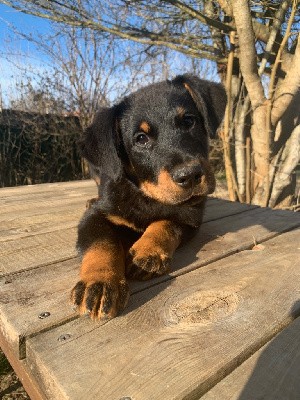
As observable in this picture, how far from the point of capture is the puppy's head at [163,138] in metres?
1.91

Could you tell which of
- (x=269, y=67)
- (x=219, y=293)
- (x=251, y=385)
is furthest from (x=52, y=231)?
(x=269, y=67)

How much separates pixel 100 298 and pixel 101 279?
87 mm

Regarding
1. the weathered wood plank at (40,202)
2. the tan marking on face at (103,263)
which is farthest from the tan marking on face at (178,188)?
the weathered wood plank at (40,202)

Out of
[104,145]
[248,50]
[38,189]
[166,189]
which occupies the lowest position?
[38,189]

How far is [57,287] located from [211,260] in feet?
2.55

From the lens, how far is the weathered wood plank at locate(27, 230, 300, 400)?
94 cm

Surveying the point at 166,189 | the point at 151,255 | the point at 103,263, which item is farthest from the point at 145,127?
the point at 103,263

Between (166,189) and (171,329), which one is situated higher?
(166,189)

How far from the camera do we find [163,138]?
7.13ft

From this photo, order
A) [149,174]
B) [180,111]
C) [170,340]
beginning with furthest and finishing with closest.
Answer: [180,111], [149,174], [170,340]

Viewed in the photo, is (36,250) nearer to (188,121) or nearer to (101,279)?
(101,279)

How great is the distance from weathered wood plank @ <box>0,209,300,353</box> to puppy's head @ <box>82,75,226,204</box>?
1.14ft

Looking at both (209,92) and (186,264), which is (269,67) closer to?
(209,92)

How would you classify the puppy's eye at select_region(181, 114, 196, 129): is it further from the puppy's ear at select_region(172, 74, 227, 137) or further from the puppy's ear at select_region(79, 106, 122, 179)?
the puppy's ear at select_region(79, 106, 122, 179)
